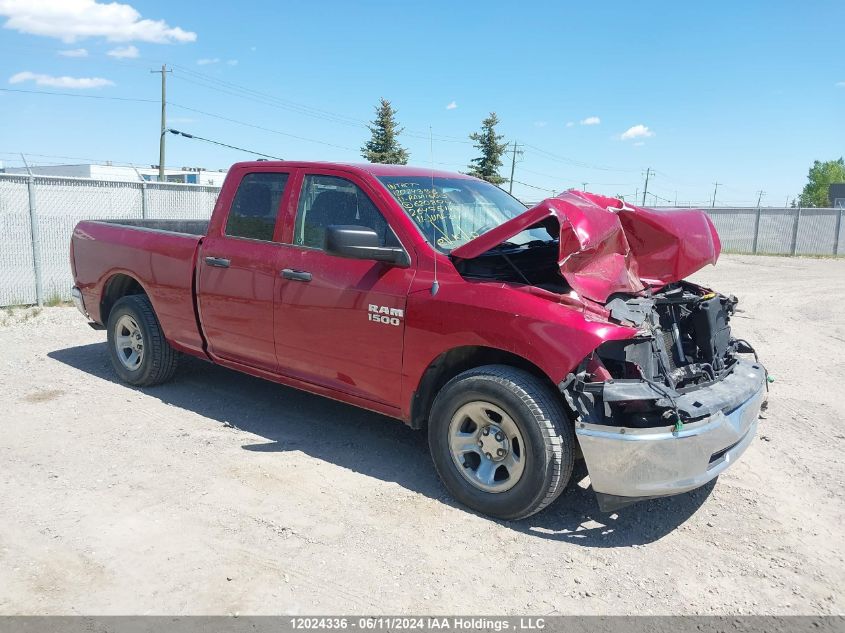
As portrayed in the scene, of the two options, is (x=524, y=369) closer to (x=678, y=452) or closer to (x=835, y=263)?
(x=678, y=452)

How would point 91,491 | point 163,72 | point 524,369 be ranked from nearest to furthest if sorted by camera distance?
1. point 524,369
2. point 91,491
3. point 163,72

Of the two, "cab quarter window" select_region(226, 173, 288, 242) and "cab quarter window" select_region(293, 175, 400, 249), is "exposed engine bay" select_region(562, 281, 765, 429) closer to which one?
"cab quarter window" select_region(293, 175, 400, 249)

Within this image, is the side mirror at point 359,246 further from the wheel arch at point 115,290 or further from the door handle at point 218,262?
the wheel arch at point 115,290

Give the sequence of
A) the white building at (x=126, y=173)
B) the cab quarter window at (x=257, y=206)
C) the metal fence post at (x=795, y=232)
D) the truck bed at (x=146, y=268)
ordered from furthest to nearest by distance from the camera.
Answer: the white building at (x=126, y=173), the metal fence post at (x=795, y=232), the truck bed at (x=146, y=268), the cab quarter window at (x=257, y=206)

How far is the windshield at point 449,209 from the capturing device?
4.29 meters

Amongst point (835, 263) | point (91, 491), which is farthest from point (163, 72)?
point (91, 491)

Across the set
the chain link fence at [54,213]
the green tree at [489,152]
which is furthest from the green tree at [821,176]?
the chain link fence at [54,213]

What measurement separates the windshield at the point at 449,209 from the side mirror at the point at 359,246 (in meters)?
0.25

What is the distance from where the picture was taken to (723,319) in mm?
4449

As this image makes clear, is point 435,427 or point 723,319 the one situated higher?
point 723,319

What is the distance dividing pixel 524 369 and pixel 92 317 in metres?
4.60

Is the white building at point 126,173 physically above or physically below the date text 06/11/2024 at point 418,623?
above

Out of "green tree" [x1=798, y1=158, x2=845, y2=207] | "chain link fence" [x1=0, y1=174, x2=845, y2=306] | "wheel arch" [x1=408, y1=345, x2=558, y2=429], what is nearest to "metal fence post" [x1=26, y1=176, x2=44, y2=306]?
"chain link fence" [x1=0, y1=174, x2=845, y2=306]

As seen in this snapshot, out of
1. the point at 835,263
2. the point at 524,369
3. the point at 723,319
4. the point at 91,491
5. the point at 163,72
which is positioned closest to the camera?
the point at 524,369
